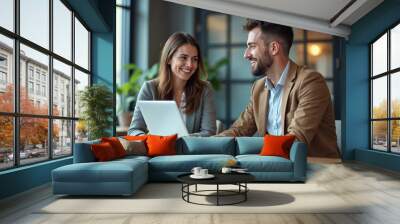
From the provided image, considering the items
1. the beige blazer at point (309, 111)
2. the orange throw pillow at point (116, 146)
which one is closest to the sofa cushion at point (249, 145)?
the beige blazer at point (309, 111)

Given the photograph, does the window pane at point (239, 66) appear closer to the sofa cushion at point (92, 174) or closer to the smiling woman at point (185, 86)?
the smiling woman at point (185, 86)

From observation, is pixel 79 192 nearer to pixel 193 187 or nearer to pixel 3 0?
pixel 193 187

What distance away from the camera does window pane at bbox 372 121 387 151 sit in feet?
24.8

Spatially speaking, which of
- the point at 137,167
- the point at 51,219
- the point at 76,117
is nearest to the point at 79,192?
the point at 137,167

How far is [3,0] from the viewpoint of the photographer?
428cm

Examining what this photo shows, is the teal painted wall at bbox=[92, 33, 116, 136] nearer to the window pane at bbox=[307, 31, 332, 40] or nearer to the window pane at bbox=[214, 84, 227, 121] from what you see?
the window pane at bbox=[214, 84, 227, 121]

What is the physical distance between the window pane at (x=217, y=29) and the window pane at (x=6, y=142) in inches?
293

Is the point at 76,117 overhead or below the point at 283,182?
overhead

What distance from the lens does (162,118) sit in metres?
5.17

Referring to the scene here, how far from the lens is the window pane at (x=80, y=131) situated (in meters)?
6.84

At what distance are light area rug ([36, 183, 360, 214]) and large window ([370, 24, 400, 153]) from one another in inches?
130

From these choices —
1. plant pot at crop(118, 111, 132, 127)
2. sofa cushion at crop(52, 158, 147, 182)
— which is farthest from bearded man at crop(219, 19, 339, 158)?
plant pot at crop(118, 111, 132, 127)

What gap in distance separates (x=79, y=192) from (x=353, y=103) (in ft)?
20.4

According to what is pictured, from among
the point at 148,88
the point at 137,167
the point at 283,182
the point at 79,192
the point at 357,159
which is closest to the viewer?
the point at 79,192
